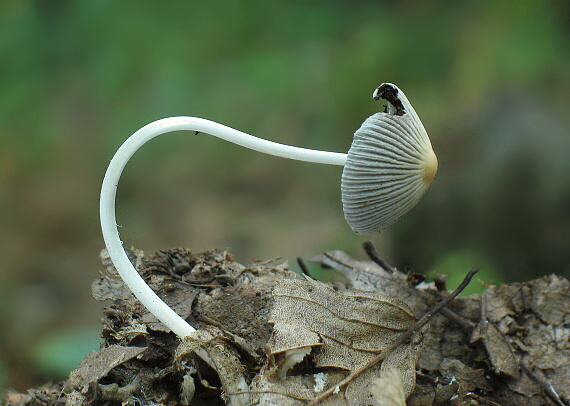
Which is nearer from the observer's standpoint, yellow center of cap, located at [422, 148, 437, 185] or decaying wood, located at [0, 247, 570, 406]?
decaying wood, located at [0, 247, 570, 406]

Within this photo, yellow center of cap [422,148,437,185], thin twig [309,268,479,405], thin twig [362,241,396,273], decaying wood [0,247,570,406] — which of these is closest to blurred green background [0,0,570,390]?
thin twig [362,241,396,273]

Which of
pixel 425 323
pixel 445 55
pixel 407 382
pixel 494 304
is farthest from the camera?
pixel 445 55

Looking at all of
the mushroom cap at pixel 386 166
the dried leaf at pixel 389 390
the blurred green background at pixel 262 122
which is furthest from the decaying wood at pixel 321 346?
the blurred green background at pixel 262 122

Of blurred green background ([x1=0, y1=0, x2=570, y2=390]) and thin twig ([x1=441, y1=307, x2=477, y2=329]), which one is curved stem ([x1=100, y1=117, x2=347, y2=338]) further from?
blurred green background ([x1=0, y1=0, x2=570, y2=390])

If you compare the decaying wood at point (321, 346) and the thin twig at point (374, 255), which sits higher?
the thin twig at point (374, 255)

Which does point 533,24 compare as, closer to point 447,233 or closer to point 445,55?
point 445,55

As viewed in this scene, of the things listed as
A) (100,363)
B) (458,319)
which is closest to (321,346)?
(458,319)

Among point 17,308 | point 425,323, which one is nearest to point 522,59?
point 425,323

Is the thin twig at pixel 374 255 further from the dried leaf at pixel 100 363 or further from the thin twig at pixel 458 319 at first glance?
the dried leaf at pixel 100 363
